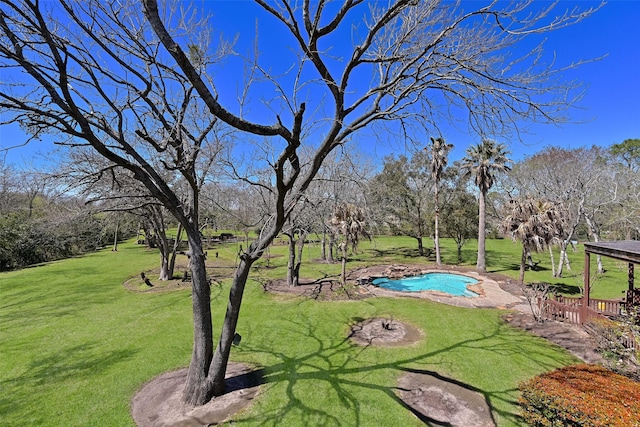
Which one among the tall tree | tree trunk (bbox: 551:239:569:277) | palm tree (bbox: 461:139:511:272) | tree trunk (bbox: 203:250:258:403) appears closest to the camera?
tree trunk (bbox: 203:250:258:403)

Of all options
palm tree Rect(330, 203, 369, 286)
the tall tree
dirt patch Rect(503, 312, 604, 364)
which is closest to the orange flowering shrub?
dirt patch Rect(503, 312, 604, 364)

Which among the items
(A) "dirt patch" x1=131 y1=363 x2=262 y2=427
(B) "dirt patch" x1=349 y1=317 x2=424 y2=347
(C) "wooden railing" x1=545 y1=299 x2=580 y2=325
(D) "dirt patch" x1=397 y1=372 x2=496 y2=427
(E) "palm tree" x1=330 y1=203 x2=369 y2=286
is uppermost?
(E) "palm tree" x1=330 y1=203 x2=369 y2=286

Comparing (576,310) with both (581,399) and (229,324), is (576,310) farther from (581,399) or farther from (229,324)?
(229,324)

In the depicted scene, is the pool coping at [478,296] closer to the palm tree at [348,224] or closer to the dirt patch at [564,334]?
the dirt patch at [564,334]

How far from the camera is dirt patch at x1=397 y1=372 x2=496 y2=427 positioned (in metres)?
5.62

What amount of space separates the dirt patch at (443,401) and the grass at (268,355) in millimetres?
247

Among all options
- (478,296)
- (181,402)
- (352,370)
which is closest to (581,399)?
(352,370)

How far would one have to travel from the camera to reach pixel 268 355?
8.32m

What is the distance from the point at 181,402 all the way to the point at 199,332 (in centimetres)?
155

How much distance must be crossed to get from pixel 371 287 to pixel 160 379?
36.2 feet

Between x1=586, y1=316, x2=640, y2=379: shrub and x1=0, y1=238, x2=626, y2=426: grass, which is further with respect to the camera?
x1=586, y1=316, x2=640, y2=379: shrub

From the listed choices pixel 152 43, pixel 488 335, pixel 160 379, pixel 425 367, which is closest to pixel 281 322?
pixel 160 379

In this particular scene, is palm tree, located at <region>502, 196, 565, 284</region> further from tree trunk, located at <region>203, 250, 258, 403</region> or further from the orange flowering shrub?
tree trunk, located at <region>203, 250, 258, 403</region>

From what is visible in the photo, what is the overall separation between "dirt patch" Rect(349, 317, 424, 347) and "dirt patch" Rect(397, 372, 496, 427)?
190 centimetres
